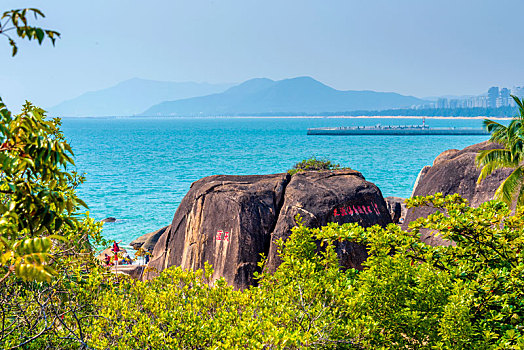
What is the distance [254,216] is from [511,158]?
29.8 feet

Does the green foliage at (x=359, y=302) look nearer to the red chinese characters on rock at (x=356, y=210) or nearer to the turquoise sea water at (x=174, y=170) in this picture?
the red chinese characters on rock at (x=356, y=210)

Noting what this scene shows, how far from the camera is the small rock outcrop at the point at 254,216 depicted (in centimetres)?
1461

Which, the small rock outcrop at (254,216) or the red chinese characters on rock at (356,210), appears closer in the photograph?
the small rock outcrop at (254,216)

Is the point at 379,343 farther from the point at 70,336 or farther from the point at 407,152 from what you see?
the point at 407,152

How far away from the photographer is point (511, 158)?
674 inches

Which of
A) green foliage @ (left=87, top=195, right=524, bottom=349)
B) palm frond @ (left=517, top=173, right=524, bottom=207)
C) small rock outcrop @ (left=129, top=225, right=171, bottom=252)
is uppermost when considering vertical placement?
green foliage @ (left=87, top=195, right=524, bottom=349)

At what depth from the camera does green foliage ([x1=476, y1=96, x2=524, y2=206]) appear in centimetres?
1695

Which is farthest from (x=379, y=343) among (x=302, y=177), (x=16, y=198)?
(x=302, y=177)

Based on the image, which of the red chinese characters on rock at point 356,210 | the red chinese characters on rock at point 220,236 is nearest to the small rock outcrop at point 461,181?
the red chinese characters on rock at point 356,210

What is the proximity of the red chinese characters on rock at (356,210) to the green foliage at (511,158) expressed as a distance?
455 cm

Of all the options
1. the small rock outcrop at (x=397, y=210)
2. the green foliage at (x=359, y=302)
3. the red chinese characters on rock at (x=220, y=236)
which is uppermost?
the green foliage at (x=359, y=302)

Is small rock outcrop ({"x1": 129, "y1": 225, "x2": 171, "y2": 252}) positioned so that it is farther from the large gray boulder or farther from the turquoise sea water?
the large gray boulder

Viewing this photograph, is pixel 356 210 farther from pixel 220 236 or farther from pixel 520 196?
pixel 520 196

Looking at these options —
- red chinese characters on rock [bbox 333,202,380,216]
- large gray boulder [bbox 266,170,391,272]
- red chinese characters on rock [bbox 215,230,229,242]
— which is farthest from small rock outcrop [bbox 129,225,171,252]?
red chinese characters on rock [bbox 333,202,380,216]
